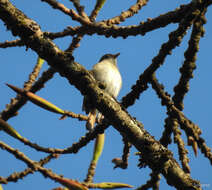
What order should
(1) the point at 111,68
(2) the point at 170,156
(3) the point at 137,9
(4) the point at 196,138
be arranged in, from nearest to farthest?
1. (4) the point at 196,138
2. (2) the point at 170,156
3. (3) the point at 137,9
4. (1) the point at 111,68

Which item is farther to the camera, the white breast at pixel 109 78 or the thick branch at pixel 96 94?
the white breast at pixel 109 78

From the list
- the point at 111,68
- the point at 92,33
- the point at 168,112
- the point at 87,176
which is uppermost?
the point at 111,68

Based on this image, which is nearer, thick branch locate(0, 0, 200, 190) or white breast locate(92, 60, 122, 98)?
thick branch locate(0, 0, 200, 190)

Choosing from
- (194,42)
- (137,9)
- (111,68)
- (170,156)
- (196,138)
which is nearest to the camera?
(196,138)

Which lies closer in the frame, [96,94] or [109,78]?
[96,94]

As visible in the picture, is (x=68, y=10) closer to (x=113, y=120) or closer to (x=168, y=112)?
(x=113, y=120)

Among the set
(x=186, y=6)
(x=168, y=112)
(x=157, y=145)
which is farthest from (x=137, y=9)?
(x=157, y=145)

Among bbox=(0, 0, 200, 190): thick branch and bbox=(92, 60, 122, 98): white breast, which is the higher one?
bbox=(92, 60, 122, 98): white breast

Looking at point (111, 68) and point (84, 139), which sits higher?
point (111, 68)

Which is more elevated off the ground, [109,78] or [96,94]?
[109,78]

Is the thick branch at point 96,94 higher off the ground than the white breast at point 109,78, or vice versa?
the white breast at point 109,78

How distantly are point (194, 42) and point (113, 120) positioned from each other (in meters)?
0.68

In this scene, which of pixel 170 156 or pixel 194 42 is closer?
pixel 194 42

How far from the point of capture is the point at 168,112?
2203 millimetres
